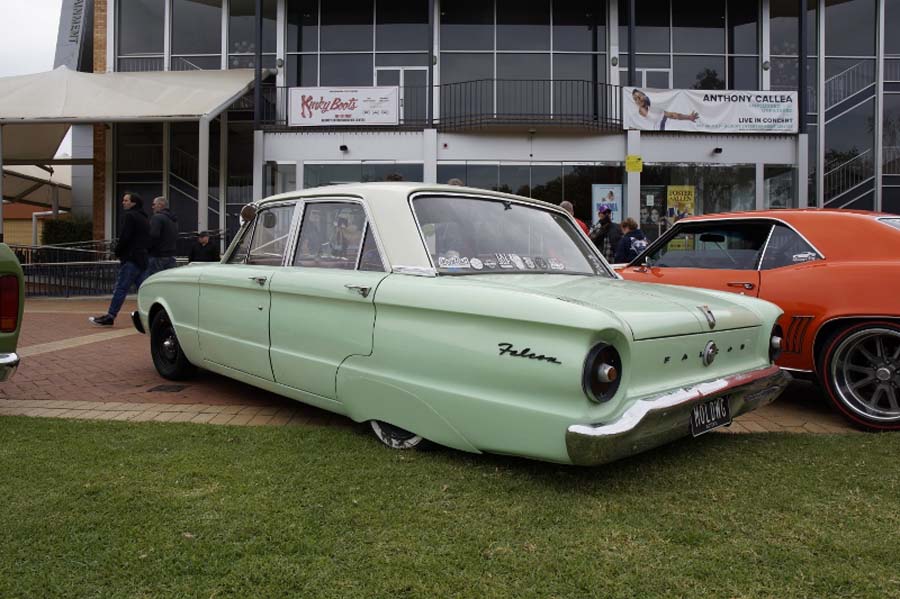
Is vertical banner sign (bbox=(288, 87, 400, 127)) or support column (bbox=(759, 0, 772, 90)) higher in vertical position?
support column (bbox=(759, 0, 772, 90))

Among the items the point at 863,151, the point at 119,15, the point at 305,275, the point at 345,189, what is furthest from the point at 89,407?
the point at 863,151

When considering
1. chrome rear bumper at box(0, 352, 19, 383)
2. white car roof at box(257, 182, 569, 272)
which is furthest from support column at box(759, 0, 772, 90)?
chrome rear bumper at box(0, 352, 19, 383)

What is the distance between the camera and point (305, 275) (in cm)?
397

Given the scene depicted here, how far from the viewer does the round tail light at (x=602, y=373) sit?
2.72 m

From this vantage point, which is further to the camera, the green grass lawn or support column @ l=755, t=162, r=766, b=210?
support column @ l=755, t=162, r=766, b=210

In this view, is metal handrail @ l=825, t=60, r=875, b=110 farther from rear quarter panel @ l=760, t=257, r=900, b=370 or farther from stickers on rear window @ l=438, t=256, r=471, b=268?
stickers on rear window @ l=438, t=256, r=471, b=268

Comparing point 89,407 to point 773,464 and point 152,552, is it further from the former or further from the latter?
point 773,464

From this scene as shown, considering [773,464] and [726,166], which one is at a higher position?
[726,166]

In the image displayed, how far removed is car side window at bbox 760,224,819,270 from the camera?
475 cm

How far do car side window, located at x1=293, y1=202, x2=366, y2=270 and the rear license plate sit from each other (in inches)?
80.6

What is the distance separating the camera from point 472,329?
3.05 m

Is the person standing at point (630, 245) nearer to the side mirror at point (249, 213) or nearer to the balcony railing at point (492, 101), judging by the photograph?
the side mirror at point (249, 213)

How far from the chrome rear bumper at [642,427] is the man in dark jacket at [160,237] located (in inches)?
351

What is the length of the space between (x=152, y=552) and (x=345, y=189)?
230 centimetres
